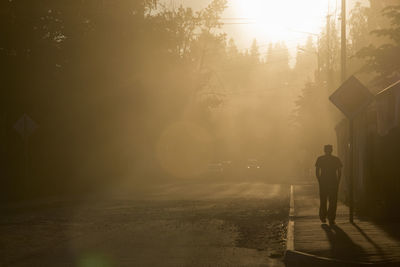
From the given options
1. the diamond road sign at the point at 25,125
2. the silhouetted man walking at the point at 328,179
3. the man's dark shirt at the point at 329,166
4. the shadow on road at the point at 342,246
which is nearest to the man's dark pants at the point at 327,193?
the silhouetted man walking at the point at 328,179

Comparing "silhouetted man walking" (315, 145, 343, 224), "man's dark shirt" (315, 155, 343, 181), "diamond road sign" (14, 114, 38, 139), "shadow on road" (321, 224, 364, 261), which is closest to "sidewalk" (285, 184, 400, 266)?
"shadow on road" (321, 224, 364, 261)

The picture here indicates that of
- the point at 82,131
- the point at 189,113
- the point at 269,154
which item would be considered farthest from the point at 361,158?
the point at 269,154

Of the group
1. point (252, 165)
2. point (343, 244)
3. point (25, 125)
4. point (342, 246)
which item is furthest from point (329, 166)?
point (252, 165)

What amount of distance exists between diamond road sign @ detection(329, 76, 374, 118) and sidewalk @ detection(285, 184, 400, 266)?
265cm

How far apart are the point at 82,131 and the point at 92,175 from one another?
4042 mm

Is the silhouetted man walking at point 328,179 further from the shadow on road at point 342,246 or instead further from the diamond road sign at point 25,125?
the diamond road sign at point 25,125

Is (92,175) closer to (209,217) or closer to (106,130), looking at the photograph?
(106,130)

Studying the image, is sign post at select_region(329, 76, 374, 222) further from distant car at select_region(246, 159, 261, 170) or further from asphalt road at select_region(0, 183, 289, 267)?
distant car at select_region(246, 159, 261, 170)

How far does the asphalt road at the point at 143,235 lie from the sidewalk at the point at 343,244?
41 centimetres

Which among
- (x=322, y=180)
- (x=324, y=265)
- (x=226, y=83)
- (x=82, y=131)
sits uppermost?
(x=226, y=83)

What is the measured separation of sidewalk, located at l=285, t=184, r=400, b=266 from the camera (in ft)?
36.9

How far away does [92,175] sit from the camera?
4666 centimetres

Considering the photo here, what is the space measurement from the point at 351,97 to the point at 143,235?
567cm

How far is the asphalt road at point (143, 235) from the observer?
40.5 ft
